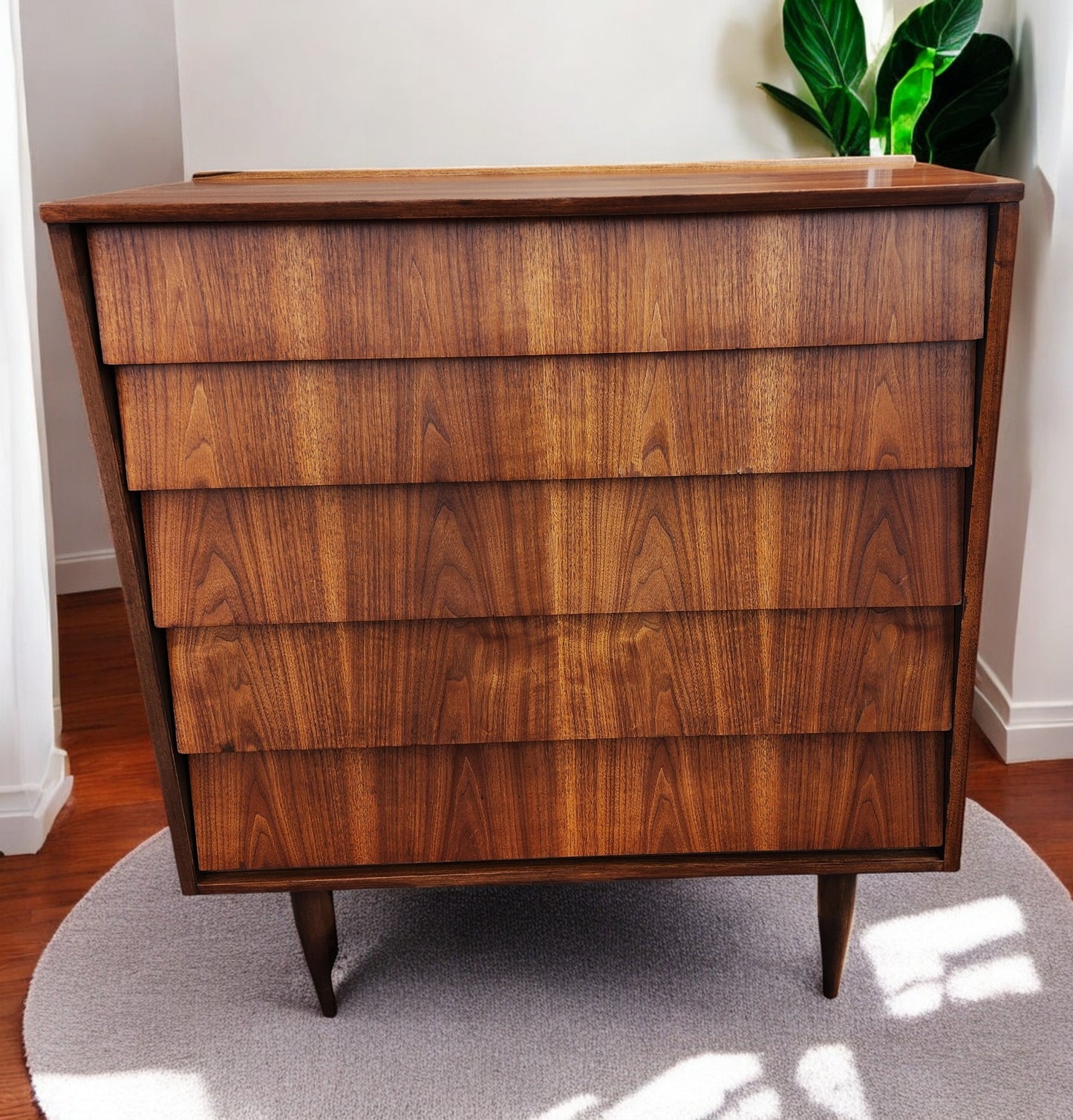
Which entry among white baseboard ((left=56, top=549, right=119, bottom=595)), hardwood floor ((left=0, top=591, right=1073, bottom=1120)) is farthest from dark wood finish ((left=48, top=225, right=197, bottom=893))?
white baseboard ((left=56, top=549, right=119, bottom=595))

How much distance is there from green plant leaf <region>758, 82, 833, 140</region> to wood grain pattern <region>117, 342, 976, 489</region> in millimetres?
1100

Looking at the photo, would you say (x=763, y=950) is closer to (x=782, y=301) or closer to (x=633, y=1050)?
(x=633, y=1050)

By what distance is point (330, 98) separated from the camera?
2078mm

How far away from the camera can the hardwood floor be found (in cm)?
160

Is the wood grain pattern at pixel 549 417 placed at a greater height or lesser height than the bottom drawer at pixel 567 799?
greater

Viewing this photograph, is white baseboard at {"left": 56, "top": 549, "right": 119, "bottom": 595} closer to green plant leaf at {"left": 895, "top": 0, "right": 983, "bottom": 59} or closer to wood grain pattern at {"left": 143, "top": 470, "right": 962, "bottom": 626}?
wood grain pattern at {"left": 143, "top": 470, "right": 962, "bottom": 626}

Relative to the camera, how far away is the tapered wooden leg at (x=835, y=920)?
1404mm

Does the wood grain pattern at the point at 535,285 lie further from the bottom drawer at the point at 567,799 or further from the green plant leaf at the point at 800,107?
the green plant leaf at the point at 800,107

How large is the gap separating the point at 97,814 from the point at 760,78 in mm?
1689

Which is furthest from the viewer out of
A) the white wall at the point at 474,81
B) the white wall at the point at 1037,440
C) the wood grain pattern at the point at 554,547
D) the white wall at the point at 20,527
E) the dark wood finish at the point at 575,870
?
the white wall at the point at 474,81

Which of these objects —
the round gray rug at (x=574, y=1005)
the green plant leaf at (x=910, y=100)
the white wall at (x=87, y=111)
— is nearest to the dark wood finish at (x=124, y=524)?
the round gray rug at (x=574, y=1005)

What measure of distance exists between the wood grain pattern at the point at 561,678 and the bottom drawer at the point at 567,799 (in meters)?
0.03

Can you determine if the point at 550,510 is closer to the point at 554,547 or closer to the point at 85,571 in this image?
the point at 554,547

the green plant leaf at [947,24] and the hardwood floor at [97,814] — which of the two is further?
the green plant leaf at [947,24]
